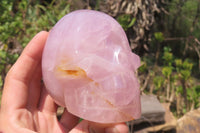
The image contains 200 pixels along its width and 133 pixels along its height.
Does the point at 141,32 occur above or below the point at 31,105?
below

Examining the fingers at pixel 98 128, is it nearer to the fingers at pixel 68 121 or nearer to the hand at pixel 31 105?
the hand at pixel 31 105

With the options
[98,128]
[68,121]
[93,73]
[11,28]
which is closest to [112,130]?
[98,128]

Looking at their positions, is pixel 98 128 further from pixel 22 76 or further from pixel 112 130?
pixel 22 76

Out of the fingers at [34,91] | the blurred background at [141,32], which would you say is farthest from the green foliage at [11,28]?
the fingers at [34,91]

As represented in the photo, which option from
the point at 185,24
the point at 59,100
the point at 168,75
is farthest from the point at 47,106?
the point at 185,24

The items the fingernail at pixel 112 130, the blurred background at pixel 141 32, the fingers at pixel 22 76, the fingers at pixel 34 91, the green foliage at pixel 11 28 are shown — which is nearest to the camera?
the fingernail at pixel 112 130

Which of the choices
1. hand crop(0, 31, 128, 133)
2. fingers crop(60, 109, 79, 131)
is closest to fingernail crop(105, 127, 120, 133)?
hand crop(0, 31, 128, 133)

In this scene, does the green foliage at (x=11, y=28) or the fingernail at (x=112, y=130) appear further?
the green foliage at (x=11, y=28)
